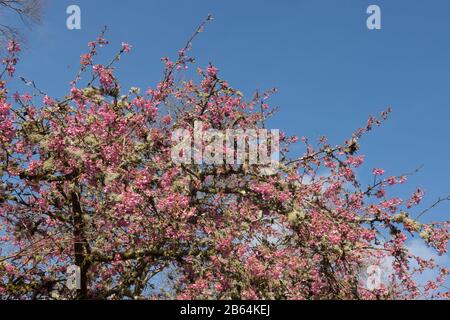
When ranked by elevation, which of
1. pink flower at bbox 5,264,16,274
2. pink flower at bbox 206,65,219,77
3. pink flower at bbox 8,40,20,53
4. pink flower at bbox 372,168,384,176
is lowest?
pink flower at bbox 5,264,16,274

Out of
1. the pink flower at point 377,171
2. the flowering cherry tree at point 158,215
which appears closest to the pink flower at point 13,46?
the flowering cherry tree at point 158,215

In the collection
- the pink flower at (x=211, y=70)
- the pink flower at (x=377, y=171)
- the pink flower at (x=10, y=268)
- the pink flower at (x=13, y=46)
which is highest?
the pink flower at (x=13, y=46)

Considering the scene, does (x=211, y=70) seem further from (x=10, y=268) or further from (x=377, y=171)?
(x=10, y=268)

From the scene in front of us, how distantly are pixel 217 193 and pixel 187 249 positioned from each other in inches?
51.3

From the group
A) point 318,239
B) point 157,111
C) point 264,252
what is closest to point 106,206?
point 157,111

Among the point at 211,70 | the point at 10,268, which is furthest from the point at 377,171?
the point at 10,268

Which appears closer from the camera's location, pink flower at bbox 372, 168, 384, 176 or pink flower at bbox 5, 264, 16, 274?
pink flower at bbox 5, 264, 16, 274

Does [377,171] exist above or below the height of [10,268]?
above

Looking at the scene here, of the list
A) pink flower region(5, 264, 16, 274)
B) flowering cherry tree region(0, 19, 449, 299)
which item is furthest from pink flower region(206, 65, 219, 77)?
pink flower region(5, 264, 16, 274)

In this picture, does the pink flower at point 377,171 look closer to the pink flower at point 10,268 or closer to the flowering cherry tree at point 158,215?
the flowering cherry tree at point 158,215

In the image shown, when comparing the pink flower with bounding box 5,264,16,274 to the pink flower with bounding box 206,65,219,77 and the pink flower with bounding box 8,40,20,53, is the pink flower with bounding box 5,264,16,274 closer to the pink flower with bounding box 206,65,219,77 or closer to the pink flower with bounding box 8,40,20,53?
the pink flower with bounding box 8,40,20,53

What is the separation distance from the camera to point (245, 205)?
33.9 ft

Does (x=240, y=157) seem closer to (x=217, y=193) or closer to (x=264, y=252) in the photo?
(x=217, y=193)
